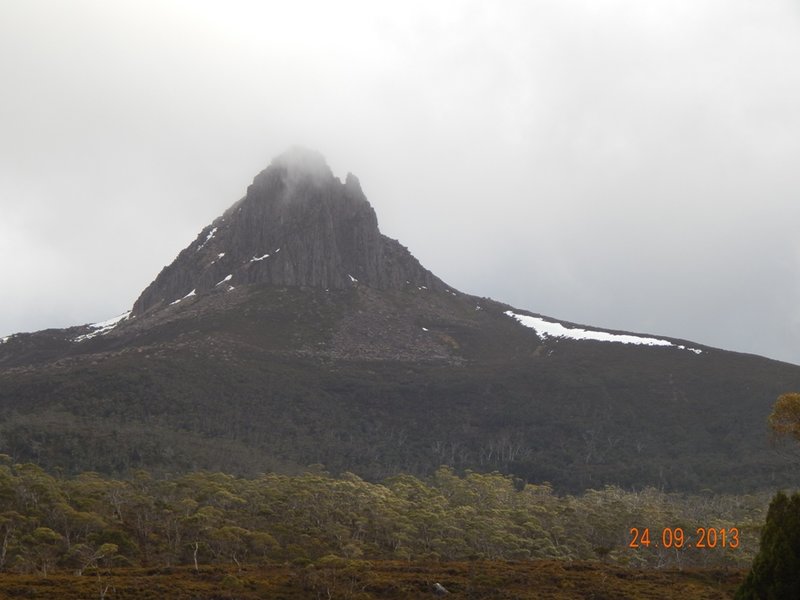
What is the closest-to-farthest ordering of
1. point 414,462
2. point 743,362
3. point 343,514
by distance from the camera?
point 343,514
point 414,462
point 743,362

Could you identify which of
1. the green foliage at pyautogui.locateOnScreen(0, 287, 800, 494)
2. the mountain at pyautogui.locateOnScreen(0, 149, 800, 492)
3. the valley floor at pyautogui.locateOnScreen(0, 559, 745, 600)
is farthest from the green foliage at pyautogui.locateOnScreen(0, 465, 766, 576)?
the mountain at pyautogui.locateOnScreen(0, 149, 800, 492)

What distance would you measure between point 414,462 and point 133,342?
76.0 metres

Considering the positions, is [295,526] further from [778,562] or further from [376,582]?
[778,562]

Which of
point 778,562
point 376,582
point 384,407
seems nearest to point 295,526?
point 376,582

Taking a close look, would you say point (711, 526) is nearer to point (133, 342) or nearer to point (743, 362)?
point (743, 362)

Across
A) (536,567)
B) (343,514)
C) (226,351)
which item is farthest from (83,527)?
(226,351)

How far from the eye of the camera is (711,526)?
73.9 m
